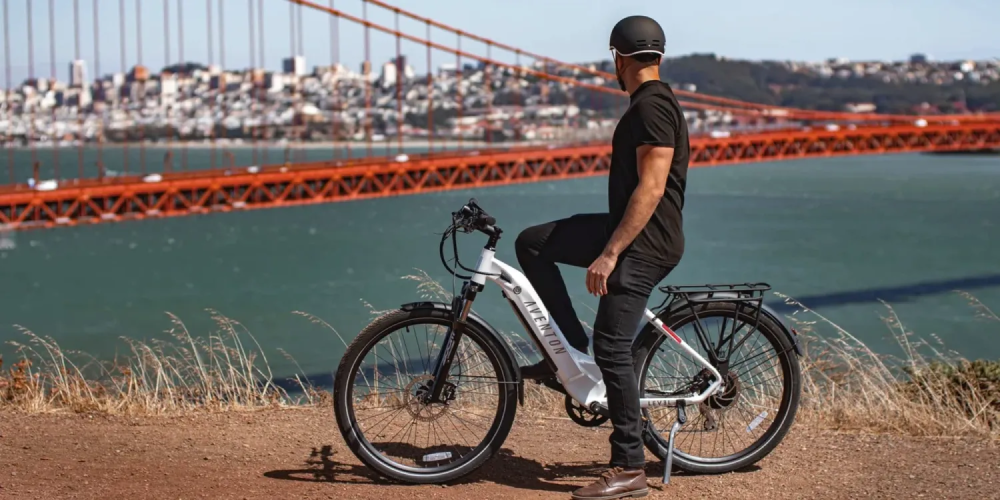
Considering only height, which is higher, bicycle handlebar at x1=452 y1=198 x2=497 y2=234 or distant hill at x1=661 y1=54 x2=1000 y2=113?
distant hill at x1=661 y1=54 x2=1000 y2=113

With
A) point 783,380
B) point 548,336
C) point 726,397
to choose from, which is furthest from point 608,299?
point 783,380

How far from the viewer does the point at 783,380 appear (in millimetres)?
4195

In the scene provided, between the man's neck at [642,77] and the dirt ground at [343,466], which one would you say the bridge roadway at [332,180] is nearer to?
the dirt ground at [343,466]

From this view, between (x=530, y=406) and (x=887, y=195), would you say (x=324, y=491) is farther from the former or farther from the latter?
(x=887, y=195)

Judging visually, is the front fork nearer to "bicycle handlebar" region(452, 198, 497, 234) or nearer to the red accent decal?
"bicycle handlebar" region(452, 198, 497, 234)

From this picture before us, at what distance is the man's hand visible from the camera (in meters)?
3.63

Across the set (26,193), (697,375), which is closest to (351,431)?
(697,375)

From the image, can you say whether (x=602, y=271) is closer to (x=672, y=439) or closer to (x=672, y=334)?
(x=672, y=334)

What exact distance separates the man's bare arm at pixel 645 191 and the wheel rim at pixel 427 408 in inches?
25.8

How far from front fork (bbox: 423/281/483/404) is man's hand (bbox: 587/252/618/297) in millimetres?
405

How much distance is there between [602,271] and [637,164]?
34 cm

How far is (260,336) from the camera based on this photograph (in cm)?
3108

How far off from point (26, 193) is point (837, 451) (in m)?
19.1

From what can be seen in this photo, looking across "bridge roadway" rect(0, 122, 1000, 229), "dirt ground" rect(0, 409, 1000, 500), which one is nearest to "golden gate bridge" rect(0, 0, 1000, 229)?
"bridge roadway" rect(0, 122, 1000, 229)
